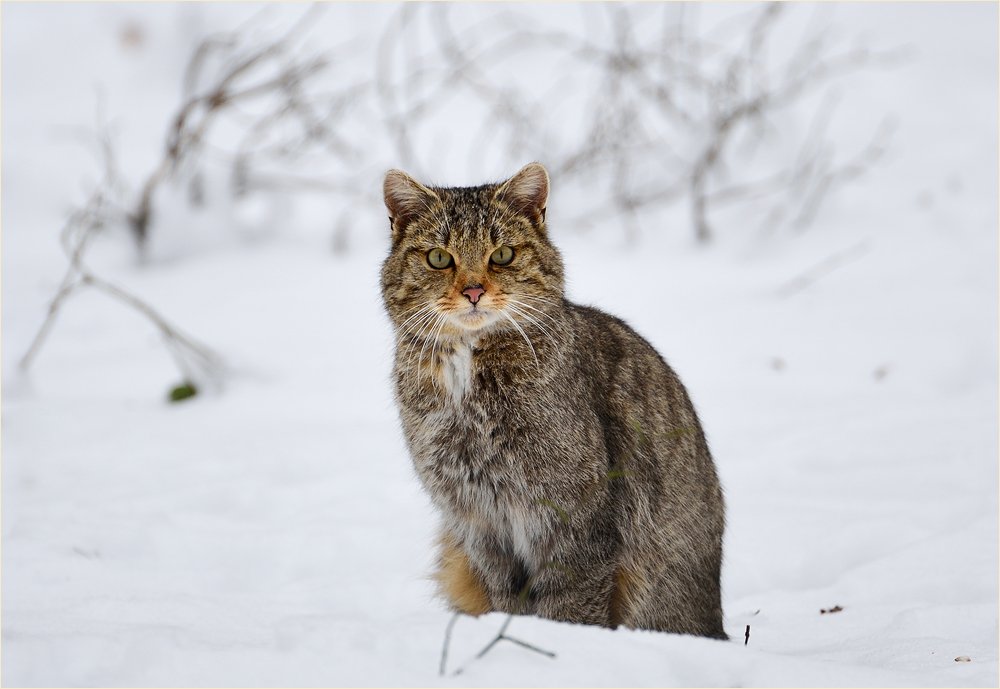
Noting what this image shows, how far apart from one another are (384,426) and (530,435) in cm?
234

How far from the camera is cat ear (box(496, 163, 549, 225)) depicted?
9.09 ft

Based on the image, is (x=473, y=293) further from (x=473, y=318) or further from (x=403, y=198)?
(x=403, y=198)

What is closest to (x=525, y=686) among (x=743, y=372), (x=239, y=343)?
(x=743, y=372)

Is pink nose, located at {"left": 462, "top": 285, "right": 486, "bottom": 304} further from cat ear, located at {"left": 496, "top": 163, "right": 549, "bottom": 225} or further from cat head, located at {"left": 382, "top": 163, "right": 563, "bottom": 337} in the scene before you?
cat ear, located at {"left": 496, "top": 163, "right": 549, "bottom": 225}

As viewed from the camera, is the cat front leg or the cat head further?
the cat front leg

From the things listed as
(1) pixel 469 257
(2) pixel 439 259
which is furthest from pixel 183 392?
(1) pixel 469 257

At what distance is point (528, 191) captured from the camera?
2809mm

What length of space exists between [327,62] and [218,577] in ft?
15.8

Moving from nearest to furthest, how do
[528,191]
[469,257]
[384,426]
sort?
[469,257] < [528,191] < [384,426]

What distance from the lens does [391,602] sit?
311 cm

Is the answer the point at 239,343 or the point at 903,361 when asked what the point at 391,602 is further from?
the point at 903,361

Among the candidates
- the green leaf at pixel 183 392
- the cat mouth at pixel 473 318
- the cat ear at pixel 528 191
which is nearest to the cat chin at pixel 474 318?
the cat mouth at pixel 473 318

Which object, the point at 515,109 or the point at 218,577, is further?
the point at 515,109

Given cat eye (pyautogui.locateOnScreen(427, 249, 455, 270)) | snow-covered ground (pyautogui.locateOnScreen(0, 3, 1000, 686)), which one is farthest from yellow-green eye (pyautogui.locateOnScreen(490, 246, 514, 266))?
snow-covered ground (pyautogui.locateOnScreen(0, 3, 1000, 686))
